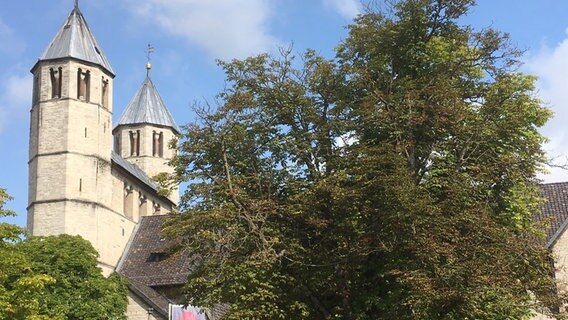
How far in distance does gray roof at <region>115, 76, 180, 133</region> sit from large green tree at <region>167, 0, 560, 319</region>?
48.4 m

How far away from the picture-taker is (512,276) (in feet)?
61.6

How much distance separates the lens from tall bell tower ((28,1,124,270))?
4778cm

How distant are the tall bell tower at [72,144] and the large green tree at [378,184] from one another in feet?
89.6

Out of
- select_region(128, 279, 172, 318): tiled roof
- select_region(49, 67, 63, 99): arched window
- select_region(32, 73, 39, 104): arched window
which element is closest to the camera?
select_region(128, 279, 172, 318): tiled roof

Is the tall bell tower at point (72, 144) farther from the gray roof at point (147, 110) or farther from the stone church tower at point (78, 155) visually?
the gray roof at point (147, 110)

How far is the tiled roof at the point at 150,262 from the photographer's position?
145 feet

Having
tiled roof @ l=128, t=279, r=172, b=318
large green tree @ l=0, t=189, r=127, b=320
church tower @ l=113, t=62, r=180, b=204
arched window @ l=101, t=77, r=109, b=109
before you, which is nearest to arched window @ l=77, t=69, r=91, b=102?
arched window @ l=101, t=77, r=109, b=109

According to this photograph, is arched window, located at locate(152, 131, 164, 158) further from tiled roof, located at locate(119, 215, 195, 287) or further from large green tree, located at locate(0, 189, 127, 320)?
large green tree, located at locate(0, 189, 127, 320)

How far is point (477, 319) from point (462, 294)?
42.1 inches

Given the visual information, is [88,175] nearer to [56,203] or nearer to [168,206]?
[56,203]

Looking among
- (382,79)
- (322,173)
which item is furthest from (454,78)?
(322,173)

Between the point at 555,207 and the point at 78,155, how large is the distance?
25.9 meters

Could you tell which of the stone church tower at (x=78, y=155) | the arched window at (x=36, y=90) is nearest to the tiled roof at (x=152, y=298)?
the stone church tower at (x=78, y=155)

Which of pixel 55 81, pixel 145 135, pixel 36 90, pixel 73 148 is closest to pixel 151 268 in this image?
pixel 73 148
